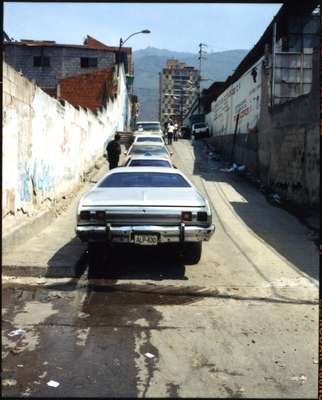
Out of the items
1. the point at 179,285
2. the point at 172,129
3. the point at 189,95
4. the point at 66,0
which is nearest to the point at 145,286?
the point at 179,285

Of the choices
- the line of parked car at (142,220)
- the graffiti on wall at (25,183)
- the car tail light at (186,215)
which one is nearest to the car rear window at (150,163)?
the graffiti on wall at (25,183)

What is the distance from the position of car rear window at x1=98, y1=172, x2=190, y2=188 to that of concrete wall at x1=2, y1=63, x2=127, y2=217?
5.25ft

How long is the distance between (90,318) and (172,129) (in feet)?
99.1

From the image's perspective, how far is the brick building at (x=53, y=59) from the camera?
4419cm

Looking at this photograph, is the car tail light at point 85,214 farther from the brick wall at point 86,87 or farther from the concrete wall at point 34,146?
the brick wall at point 86,87

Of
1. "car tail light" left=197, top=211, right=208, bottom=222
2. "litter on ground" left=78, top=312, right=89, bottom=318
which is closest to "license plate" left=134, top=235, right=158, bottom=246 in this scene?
"car tail light" left=197, top=211, right=208, bottom=222

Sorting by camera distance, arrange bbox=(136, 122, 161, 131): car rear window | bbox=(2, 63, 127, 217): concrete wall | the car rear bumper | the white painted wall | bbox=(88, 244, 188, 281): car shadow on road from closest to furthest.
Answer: the car rear bumper, bbox=(88, 244, 188, 281): car shadow on road, bbox=(2, 63, 127, 217): concrete wall, the white painted wall, bbox=(136, 122, 161, 131): car rear window

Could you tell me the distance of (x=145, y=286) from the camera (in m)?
6.69

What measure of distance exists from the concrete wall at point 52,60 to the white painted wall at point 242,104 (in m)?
13.5

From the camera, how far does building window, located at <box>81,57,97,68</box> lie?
44938 millimetres

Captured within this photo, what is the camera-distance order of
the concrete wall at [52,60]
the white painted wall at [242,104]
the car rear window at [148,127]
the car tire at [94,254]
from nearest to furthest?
1. the car tire at [94,254]
2. the white painted wall at [242,104]
3. the car rear window at [148,127]
4. the concrete wall at [52,60]

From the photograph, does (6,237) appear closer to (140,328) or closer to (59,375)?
(140,328)

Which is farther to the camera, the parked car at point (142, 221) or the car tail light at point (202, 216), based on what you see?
the car tail light at point (202, 216)

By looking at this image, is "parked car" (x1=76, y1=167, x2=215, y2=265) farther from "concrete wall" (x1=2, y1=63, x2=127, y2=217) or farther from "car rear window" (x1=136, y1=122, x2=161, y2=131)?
"car rear window" (x1=136, y1=122, x2=161, y2=131)
